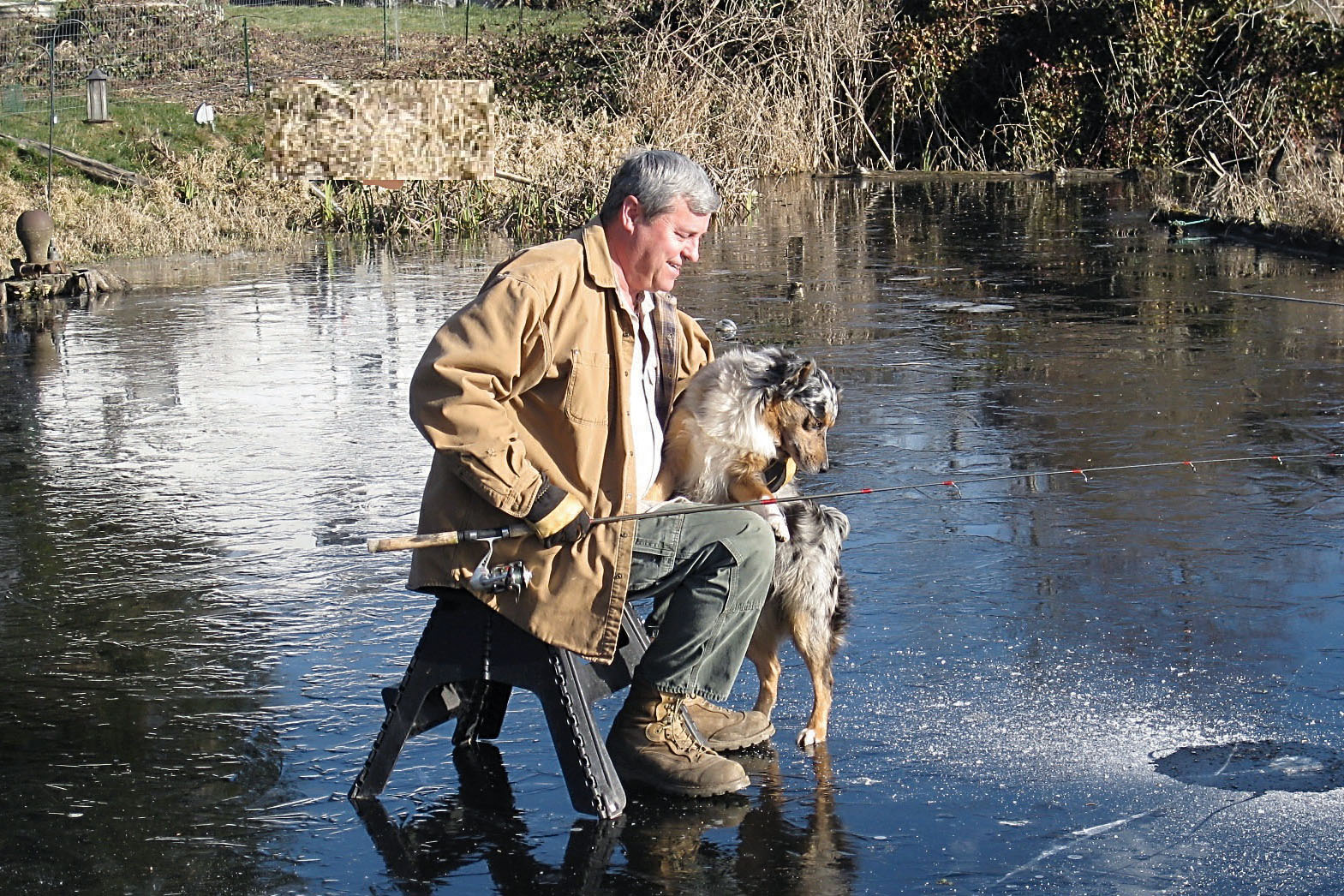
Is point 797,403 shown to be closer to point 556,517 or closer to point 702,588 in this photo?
point 702,588

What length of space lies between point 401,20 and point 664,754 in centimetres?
3604

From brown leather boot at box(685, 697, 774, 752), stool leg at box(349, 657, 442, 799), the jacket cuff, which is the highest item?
the jacket cuff

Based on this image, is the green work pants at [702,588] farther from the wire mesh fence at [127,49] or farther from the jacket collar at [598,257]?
the wire mesh fence at [127,49]

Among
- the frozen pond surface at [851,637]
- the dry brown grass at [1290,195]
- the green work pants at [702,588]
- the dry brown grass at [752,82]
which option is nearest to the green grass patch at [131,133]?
the dry brown grass at [752,82]

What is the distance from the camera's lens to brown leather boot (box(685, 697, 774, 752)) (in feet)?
16.2

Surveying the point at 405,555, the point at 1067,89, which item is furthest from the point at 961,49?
the point at 405,555

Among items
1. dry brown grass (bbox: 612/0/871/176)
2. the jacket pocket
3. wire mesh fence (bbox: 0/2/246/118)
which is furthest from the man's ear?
wire mesh fence (bbox: 0/2/246/118)

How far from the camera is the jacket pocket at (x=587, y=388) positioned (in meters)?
4.34

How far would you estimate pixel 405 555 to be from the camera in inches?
284

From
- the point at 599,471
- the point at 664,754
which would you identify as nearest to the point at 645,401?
the point at 599,471

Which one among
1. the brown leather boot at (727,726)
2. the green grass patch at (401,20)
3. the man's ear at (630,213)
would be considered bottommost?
the brown leather boot at (727,726)

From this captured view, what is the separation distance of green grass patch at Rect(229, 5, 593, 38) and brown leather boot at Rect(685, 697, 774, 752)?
29044mm

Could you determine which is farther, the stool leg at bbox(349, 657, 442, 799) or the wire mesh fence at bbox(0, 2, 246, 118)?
the wire mesh fence at bbox(0, 2, 246, 118)

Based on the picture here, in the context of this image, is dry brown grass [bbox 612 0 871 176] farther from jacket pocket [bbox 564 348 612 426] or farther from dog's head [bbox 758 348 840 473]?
jacket pocket [bbox 564 348 612 426]
